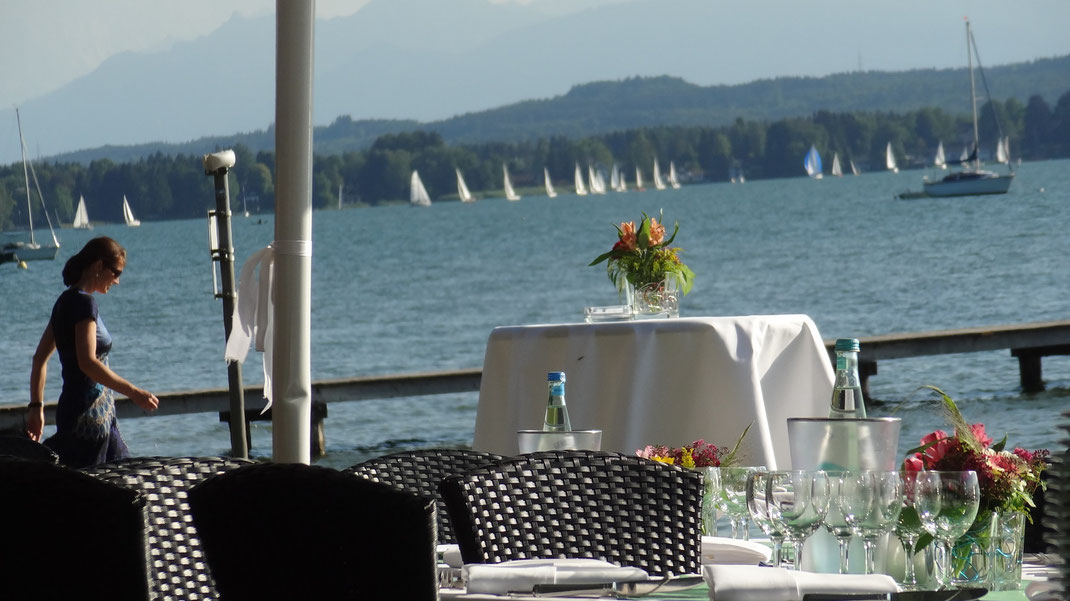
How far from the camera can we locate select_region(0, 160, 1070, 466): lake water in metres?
14.7

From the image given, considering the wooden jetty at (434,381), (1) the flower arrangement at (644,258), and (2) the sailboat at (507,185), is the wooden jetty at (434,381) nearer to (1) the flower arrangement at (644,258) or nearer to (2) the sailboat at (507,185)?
(1) the flower arrangement at (644,258)

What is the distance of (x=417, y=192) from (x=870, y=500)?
6137 cm

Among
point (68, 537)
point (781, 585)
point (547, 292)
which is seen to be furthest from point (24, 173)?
point (781, 585)

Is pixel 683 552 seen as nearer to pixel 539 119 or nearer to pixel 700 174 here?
pixel 539 119

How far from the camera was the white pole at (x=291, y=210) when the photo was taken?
109 inches

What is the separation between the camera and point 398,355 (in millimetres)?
24438

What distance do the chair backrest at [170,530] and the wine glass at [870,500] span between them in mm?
797

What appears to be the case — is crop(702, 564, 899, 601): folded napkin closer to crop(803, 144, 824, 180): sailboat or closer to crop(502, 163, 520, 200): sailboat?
crop(502, 163, 520, 200): sailboat

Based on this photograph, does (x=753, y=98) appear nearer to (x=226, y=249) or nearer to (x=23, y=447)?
(x=226, y=249)

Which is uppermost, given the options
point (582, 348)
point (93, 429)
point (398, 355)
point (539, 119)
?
point (539, 119)

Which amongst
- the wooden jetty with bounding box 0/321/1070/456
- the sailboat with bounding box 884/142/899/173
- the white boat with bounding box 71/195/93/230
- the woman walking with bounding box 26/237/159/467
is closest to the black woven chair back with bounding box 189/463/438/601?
the woman walking with bounding box 26/237/159/467

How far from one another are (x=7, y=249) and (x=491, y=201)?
38879mm

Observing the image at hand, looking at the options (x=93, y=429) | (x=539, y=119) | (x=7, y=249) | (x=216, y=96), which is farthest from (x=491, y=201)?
(x=93, y=429)

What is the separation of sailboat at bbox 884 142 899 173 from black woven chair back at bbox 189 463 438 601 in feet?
229
